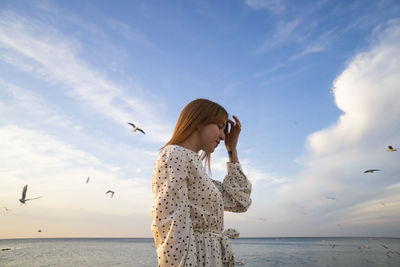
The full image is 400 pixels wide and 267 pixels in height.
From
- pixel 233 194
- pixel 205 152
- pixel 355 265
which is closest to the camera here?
pixel 205 152

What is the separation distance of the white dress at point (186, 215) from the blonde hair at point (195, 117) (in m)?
0.18

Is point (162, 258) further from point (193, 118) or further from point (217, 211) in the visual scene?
point (193, 118)

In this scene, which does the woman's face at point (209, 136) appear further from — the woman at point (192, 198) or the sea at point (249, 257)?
the sea at point (249, 257)

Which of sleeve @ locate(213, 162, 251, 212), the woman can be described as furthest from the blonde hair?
sleeve @ locate(213, 162, 251, 212)

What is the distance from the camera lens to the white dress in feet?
4.85

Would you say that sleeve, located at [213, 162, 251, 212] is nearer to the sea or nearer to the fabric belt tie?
the fabric belt tie

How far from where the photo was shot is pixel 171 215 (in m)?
1.53

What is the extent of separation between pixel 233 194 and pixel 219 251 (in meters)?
0.70

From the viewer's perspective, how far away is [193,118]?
6.69ft

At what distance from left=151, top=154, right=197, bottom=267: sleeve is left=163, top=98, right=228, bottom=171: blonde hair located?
12.2 inches

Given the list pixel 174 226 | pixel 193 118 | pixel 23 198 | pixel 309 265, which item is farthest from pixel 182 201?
→ pixel 309 265

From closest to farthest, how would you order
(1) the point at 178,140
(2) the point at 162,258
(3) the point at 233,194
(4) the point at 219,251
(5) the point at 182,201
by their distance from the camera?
(2) the point at 162,258
(5) the point at 182,201
(4) the point at 219,251
(1) the point at 178,140
(3) the point at 233,194

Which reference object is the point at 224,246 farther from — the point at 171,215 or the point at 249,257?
the point at 249,257

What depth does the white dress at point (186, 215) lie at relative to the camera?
4.85 feet
